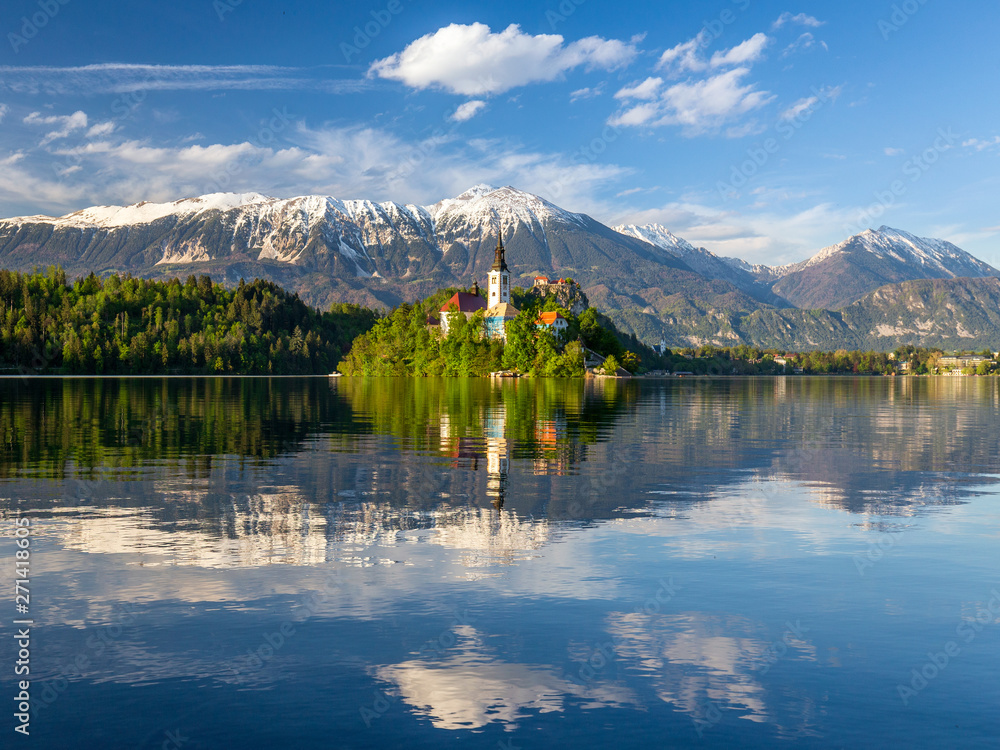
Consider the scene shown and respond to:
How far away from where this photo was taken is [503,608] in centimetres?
1466

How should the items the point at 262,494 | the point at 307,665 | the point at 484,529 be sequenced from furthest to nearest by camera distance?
the point at 262,494 → the point at 484,529 → the point at 307,665

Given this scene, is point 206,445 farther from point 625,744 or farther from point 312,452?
point 625,744

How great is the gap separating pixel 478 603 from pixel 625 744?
530 cm

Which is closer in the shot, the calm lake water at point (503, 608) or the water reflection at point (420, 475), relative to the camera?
the calm lake water at point (503, 608)

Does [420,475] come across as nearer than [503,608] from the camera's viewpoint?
No

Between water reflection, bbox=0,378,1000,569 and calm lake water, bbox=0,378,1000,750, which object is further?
water reflection, bbox=0,378,1000,569

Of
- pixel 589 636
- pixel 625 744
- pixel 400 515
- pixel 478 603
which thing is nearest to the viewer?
pixel 625 744

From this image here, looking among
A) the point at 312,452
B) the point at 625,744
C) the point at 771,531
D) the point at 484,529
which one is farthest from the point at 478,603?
the point at 312,452

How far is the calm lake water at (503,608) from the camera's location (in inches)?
420

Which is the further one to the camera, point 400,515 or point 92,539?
point 400,515

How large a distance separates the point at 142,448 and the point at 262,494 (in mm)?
17649

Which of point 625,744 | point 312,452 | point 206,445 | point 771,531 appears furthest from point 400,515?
point 206,445

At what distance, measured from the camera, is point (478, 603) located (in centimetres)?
1491

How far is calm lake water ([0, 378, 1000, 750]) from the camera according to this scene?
35.0 ft
